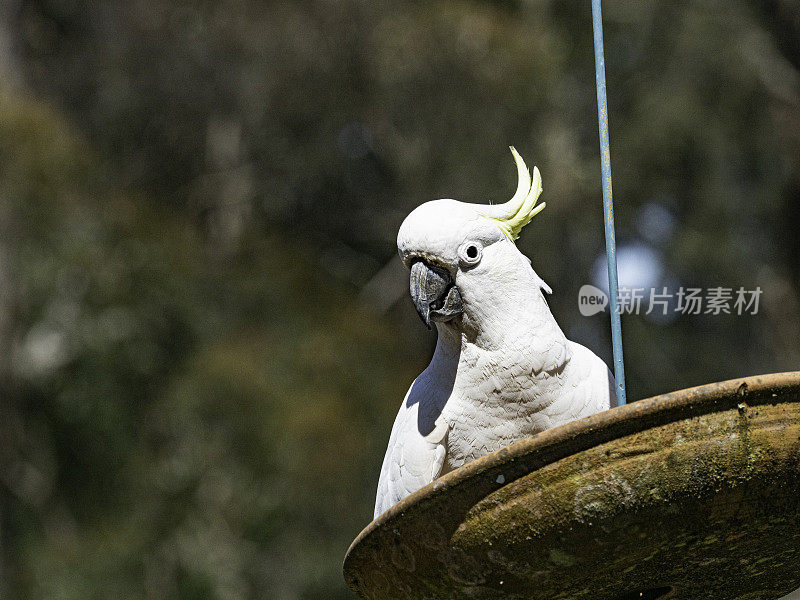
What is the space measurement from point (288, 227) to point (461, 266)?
17.1 ft

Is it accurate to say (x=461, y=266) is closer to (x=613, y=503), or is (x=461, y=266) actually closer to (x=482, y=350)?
(x=482, y=350)

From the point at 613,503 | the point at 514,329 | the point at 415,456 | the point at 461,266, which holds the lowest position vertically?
the point at 415,456

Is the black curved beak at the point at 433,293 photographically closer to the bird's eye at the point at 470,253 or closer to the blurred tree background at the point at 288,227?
the bird's eye at the point at 470,253

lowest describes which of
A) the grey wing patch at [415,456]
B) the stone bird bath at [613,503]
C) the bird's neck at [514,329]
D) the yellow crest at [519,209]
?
the grey wing patch at [415,456]

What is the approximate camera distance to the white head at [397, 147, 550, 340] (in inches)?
65.6

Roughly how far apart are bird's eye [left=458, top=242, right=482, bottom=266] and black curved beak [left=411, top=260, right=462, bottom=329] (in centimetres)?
4

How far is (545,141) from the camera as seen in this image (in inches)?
252

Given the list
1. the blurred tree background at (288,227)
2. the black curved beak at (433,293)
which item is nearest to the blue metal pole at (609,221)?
the black curved beak at (433,293)

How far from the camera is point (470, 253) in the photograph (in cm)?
169

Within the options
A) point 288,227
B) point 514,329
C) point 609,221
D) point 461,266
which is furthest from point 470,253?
point 288,227

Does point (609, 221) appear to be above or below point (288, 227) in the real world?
above

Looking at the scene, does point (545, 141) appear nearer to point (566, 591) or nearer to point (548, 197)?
point (548, 197)

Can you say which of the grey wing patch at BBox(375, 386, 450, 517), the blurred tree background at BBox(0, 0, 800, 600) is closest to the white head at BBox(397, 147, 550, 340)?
the grey wing patch at BBox(375, 386, 450, 517)

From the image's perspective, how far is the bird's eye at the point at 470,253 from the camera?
5.48 ft
